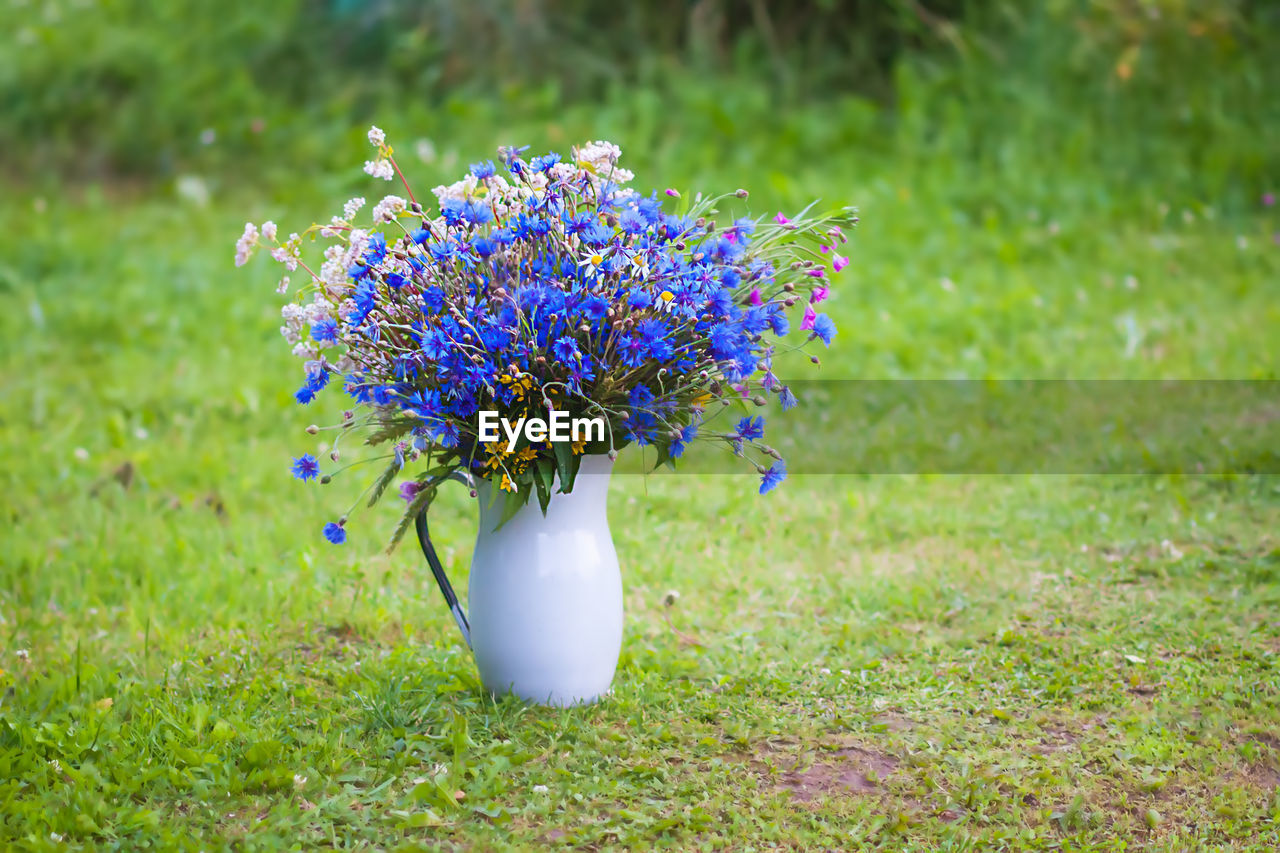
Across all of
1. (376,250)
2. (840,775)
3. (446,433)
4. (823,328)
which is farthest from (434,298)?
(840,775)

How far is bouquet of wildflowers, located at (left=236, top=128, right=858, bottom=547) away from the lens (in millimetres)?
2791

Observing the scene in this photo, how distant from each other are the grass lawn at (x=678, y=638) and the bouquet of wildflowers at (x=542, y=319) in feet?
1.97

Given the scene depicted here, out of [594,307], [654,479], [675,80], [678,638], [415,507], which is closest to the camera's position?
[594,307]

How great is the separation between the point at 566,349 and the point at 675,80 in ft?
21.0

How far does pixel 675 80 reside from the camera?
28.8ft

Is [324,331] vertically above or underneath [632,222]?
underneath

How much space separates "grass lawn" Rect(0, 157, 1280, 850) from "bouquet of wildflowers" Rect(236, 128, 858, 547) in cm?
60

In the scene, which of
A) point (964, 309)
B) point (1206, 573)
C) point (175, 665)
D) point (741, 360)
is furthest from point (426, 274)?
point (964, 309)

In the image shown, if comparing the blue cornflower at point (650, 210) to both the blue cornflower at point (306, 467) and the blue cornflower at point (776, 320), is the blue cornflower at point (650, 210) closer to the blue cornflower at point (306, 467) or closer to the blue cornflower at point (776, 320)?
the blue cornflower at point (776, 320)

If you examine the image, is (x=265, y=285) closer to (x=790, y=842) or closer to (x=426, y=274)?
(x=426, y=274)

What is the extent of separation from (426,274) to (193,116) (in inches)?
250

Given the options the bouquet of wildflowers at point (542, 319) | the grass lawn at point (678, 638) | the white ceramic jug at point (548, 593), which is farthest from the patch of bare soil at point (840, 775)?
the bouquet of wildflowers at point (542, 319)

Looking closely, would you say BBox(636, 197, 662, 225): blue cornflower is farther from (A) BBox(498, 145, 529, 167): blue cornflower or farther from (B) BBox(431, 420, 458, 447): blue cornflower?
(B) BBox(431, 420, 458, 447): blue cornflower

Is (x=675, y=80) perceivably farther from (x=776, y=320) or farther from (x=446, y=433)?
(x=446, y=433)
